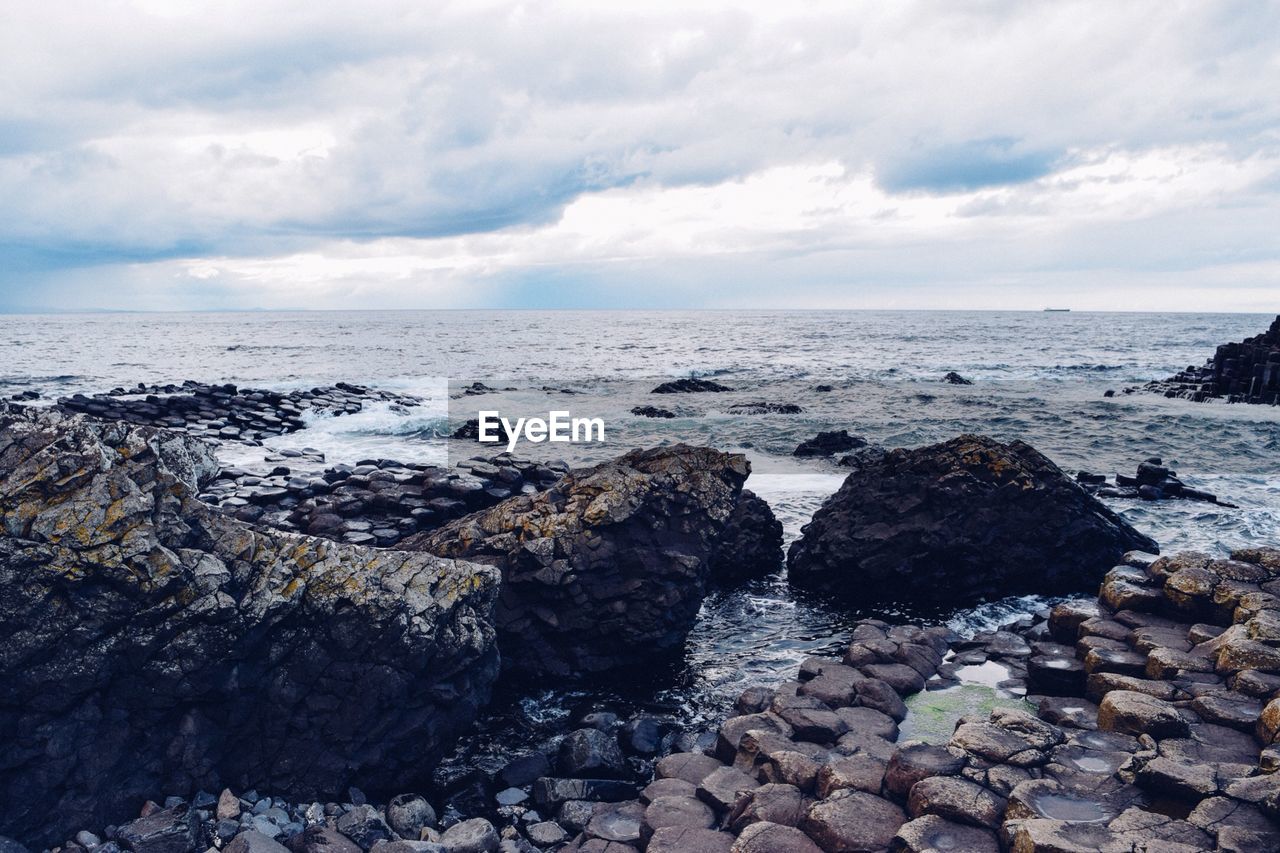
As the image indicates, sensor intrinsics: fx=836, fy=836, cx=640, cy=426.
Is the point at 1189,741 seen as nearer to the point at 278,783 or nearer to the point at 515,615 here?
the point at 515,615

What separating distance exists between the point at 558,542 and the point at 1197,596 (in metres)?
7.34

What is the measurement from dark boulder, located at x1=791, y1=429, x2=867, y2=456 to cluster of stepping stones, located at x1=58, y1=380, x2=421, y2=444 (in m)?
17.4

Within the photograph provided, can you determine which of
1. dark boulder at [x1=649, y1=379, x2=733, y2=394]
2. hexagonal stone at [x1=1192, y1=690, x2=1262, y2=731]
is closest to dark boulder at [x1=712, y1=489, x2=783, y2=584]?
hexagonal stone at [x1=1192, y1=690, x2=1262, y2=731]

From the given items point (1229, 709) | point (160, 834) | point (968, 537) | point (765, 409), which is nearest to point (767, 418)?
point (765, 409)

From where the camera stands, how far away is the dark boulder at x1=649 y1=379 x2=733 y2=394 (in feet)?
139

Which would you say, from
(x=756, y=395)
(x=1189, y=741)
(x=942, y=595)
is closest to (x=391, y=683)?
(x=1189, y=741)

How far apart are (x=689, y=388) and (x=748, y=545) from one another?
2985 cm

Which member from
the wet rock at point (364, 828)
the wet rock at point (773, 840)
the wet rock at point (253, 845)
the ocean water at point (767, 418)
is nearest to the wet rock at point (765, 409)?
the ocean water at point (767, 418)

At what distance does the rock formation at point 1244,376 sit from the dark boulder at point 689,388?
2164cm

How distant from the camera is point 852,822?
5.93m

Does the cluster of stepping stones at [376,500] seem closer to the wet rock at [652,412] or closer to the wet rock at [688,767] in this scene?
the wet rock at [688,767]

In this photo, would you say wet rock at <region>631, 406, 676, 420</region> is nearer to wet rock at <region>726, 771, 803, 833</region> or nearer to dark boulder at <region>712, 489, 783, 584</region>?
dark boulder at <region>712, 489, 783, 584</region>

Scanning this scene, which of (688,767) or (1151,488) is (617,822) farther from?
(1151,488)

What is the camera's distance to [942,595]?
40.9ft
